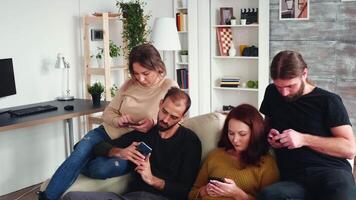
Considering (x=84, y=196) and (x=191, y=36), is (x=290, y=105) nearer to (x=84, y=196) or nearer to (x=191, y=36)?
(x=84, y=196)

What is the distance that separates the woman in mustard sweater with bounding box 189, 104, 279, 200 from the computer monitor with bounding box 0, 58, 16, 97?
223 centimetres

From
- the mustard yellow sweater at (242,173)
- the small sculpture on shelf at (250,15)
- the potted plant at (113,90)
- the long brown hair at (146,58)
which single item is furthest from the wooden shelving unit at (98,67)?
the mustard yellow sweater at (242,173)

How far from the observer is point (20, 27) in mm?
3965

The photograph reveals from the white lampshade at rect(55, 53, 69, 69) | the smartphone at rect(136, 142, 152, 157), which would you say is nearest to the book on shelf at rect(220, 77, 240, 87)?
the white lampshade at rect(55, 53, 69, 69)

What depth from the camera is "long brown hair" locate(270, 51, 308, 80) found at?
203 cm

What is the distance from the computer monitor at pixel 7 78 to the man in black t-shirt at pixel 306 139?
253cm

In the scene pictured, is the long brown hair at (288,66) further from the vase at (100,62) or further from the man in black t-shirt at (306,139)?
the vase at (100,62)

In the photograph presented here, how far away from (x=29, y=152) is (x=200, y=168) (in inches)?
92.7

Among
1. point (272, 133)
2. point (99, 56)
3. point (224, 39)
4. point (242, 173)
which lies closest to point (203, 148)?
point (242, 173)

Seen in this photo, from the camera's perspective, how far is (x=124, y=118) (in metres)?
2.59

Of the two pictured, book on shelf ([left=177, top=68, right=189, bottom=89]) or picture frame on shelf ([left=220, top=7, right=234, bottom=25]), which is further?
book on shelf ([left=177, top=68, right=189, bottom=89])

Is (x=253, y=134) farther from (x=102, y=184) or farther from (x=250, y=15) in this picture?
(x=250, y=15)

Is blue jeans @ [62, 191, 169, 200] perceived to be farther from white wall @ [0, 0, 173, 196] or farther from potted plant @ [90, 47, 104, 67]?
potted plant @ [90, 47, 104, 67]

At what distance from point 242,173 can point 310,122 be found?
0.41 m
